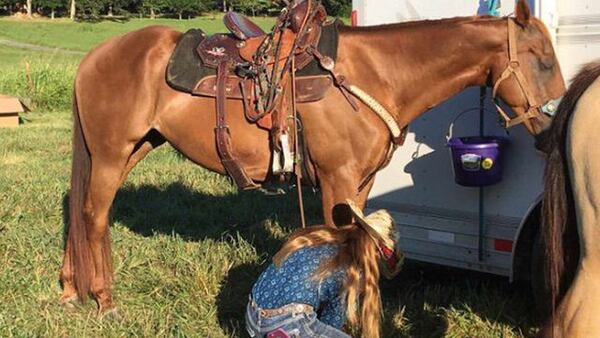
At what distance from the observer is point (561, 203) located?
2.50m

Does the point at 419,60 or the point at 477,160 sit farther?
the point at 419,60

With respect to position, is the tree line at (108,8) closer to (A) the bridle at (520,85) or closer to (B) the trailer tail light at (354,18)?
(B) the trailer tail light at (354,18)

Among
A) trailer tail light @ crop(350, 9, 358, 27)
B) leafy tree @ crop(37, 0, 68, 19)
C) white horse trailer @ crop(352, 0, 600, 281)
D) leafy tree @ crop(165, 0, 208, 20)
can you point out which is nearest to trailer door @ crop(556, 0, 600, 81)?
white horse trailer @ crop(352, 0, 600, 281)

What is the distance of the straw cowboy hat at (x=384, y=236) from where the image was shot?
311 centimetres

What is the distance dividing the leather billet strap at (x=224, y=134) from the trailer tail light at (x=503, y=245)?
1519 millimetres

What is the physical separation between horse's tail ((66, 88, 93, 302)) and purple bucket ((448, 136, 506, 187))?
8.16 ft

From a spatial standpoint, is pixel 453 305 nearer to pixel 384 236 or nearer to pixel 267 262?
pixel 267 262

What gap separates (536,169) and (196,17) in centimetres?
6246

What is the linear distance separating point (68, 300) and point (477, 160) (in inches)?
110

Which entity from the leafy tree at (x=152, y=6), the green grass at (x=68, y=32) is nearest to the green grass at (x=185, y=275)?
the green grass at (x=68, y=32)

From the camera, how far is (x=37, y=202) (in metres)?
7.26

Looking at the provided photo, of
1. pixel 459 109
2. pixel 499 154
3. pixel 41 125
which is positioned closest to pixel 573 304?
pixel 499 154

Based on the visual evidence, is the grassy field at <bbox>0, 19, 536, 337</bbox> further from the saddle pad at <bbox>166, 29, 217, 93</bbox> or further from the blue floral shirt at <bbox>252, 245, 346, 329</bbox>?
the saddle pad at <bbox>166, 29, 217, 93</bbox>

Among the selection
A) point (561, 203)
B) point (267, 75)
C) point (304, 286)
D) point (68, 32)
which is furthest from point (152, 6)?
point (561, 203)
